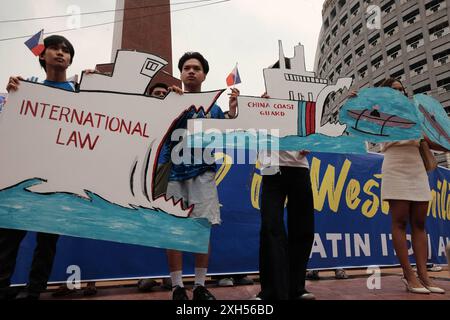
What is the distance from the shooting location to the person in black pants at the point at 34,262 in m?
1.82

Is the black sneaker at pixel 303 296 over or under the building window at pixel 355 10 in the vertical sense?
under

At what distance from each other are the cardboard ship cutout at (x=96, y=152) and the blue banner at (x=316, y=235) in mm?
954

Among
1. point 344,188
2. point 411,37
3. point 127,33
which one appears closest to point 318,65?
point 411,37

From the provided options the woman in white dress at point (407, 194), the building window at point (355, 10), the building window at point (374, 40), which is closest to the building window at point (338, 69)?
the building window at point (374, 40)

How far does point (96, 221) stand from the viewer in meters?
1.83

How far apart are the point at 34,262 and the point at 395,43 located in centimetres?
4002

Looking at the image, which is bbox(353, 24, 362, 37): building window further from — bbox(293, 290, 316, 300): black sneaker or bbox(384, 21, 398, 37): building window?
bbox(293, 290, 316, 300): black sneaker

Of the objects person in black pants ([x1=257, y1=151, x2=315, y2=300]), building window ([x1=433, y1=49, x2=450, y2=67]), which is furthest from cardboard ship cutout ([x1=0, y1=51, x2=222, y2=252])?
building window ([x1=433, y1=49, x2=450, y2=67])

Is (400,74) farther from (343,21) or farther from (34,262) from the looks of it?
(34,262)

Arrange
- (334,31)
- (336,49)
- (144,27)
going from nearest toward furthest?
(144,27) → (336,49) → (334,31)

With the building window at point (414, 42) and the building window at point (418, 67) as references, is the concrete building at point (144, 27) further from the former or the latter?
the building window at point (414, 42)

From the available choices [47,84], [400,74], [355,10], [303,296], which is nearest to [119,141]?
[47,84]

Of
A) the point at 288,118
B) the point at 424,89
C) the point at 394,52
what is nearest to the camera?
the point at 288,118

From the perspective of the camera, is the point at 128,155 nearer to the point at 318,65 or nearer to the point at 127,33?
the point at 127,33
